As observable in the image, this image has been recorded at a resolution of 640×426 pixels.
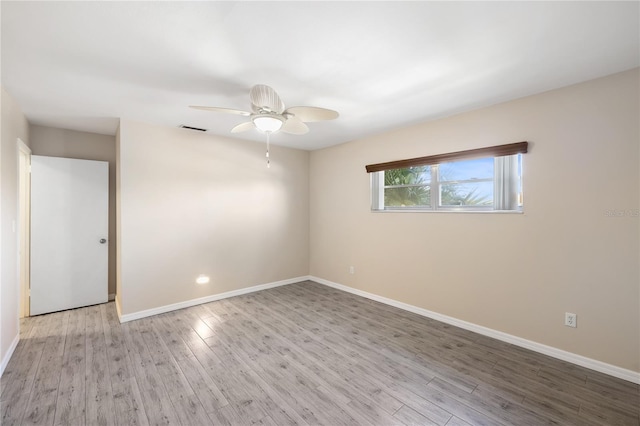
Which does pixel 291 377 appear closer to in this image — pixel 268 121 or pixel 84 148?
pixel 268 121

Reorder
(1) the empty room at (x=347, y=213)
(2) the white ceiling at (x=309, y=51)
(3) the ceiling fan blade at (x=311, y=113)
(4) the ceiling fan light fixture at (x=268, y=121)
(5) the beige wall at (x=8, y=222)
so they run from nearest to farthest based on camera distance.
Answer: (2) the white ceiling at (x=309, y=51) < (1) the empty room at (x=347, y=213) < (3) the ceiling fan blade at (x=311, y=113) < (4) the ceiling fan light fixture at (x=268, y=121) < (5) the beige wall at (x=8, y=222)

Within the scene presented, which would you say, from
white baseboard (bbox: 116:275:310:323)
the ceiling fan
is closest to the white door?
white baseboard (bbox: 116:275:310:323)

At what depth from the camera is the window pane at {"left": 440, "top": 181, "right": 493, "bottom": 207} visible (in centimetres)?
307

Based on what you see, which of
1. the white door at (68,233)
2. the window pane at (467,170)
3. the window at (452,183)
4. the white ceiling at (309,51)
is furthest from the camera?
the white door at (68,233)

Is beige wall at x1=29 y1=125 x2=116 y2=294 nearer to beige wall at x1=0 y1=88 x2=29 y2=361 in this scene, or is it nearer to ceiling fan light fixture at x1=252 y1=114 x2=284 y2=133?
beige wall at x1=0 y1=88 x2=29 y2=361

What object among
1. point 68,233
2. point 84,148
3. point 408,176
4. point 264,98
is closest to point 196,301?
point 68,233

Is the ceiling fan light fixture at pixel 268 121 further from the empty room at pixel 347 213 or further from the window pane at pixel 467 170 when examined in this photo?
the window pane at pixel 467 170

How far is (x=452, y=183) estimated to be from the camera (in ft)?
11.1

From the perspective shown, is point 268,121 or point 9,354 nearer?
point 268,121

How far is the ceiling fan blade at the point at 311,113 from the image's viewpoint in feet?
7.03

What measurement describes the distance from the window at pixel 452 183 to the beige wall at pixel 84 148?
3969 millimetres

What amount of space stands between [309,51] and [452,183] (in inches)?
93.6

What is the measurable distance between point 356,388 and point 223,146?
3634 millimetres

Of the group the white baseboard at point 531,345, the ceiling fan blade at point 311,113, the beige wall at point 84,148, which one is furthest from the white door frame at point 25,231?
the white baseboard at point 531,345
